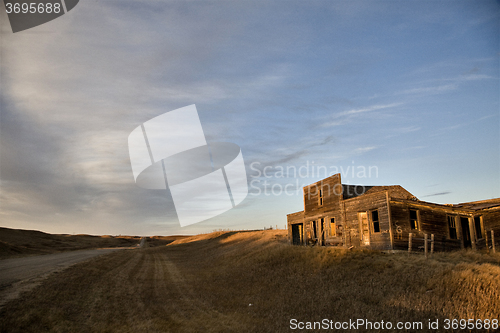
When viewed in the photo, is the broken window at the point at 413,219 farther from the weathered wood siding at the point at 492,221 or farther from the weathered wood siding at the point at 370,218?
the weathered wood siding at the point at 492,221

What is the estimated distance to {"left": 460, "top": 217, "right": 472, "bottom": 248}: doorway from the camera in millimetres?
22714

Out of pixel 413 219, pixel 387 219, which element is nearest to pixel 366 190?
pixel 413 219

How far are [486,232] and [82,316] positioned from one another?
2794 centimetres

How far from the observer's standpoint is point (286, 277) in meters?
15.8

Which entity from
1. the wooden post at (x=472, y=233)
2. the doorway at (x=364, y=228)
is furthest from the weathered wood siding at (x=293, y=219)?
the wooden post at (x=472, y=233)

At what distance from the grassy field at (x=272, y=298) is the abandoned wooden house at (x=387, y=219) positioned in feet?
11.0

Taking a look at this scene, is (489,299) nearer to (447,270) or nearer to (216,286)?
(447,270)

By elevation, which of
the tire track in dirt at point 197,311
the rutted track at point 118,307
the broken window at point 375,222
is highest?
the broken window at point 375,222

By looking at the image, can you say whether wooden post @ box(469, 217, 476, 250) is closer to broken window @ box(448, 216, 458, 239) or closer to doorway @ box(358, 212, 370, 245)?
broken window @ box(448, 216, 458, 239)

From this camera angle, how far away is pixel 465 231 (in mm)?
23594

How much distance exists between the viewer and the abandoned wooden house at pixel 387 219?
64.2 ft

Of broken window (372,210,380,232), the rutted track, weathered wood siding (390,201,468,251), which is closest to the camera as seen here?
the rutted track

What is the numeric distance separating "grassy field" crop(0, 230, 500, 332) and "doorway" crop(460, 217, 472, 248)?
622 centimetres

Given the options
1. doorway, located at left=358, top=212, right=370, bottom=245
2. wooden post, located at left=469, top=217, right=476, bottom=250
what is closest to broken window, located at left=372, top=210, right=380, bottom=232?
doorway, located at left=358, top=212, right=370, bottom=245
